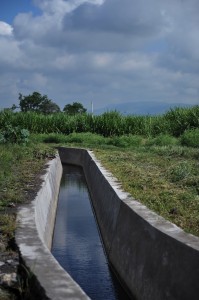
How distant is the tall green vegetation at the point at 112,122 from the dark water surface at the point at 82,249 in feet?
41.0

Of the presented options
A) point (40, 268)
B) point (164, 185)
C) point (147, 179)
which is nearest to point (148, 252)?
point (40, 268)

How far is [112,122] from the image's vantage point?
2892cm

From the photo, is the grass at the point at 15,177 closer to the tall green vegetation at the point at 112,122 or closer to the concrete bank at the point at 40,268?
the concrete bank at the point at 40,268

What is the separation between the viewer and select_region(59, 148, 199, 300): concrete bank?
17.6ft

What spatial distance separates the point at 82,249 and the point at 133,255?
99.0 inches

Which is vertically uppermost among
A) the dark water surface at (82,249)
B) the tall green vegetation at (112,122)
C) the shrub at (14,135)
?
the tall green vegetation at (112,122)

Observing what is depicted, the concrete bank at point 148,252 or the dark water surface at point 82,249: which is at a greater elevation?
the concrete bank at point 148,252

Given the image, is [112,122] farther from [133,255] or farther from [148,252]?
[148,252]

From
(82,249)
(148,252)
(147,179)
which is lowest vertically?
(82,249)

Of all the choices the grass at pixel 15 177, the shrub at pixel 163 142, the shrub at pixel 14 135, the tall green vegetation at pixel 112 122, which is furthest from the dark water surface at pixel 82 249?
the tall green vegetation at pixel 112 122

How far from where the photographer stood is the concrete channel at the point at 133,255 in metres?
5.09

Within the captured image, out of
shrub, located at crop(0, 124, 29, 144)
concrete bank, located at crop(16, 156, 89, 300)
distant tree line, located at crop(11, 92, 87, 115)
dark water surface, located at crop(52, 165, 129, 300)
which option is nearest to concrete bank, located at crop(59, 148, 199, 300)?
dark water surface, located at crop(52, 165, 129, 300)

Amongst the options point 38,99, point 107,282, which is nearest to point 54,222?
point 107,282

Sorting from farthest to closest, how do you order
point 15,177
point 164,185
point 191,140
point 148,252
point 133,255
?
point 191,140 → point 15,177 → point 164,185 → point 133,255 → point 148,252
